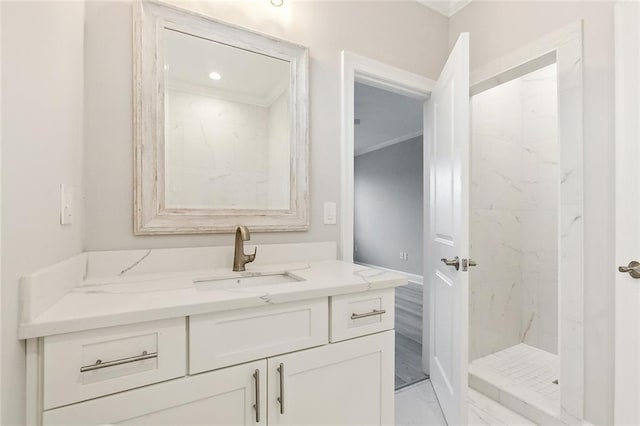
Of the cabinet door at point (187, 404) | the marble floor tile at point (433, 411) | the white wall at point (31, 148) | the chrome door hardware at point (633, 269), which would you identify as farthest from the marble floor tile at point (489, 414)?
the white wall at point (31, 148)

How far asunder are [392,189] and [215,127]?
14.9ft

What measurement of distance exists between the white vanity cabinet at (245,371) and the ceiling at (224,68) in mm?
→ 1026

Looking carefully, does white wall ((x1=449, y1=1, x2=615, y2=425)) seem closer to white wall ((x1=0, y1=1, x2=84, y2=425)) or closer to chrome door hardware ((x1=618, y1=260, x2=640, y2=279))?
chrome door hardware ((x1=618, y1=260, x2=640, y2=279))

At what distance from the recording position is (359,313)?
1.13m

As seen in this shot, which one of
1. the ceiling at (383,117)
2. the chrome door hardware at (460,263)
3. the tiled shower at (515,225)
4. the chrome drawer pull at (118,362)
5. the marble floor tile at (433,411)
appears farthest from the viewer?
the ceiling at (383,117)

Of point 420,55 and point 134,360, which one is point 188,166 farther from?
point 420,55

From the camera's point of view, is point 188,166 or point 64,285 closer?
point 64,285

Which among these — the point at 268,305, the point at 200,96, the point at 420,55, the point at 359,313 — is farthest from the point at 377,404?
the point at 420,55

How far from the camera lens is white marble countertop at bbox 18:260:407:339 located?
28.7 inches

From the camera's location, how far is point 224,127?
55.8 inches

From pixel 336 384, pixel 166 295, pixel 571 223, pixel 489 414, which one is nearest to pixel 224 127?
pixel 166 295

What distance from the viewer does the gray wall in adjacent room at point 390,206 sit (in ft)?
16.9

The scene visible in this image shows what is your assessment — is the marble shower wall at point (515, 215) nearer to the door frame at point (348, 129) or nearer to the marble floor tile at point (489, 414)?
the marble floor tile at point (489, 414)

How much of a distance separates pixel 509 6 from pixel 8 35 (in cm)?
227
